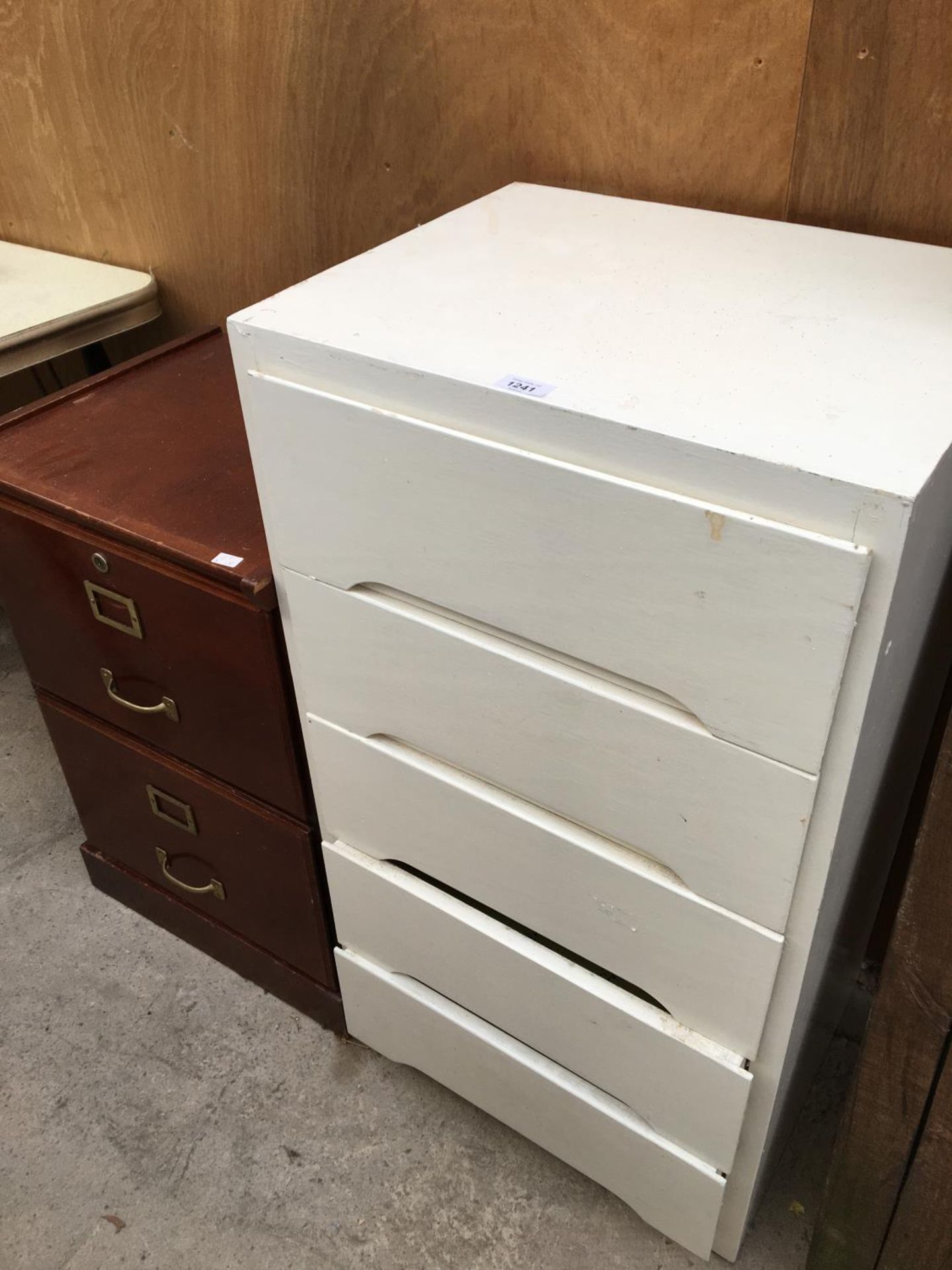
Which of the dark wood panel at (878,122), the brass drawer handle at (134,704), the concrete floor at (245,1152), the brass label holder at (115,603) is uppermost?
the dark wood panel at (878,122)

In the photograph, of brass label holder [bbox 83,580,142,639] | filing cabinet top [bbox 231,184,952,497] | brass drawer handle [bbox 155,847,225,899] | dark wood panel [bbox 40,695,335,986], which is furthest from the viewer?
brass drawer handle [bbox 155,847,225,899]

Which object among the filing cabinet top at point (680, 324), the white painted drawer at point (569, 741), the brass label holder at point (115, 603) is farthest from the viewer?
→ the brass label holder at point (115, 603)

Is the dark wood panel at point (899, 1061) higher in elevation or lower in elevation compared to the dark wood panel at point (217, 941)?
higher

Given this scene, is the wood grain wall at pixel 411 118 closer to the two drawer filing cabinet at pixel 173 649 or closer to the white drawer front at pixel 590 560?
the two drawer filing cabinet at pixel 173 649

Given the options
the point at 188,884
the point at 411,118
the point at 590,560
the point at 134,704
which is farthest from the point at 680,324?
the point at 188,884

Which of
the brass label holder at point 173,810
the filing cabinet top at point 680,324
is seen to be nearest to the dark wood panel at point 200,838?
the brass label holder at point 173,810

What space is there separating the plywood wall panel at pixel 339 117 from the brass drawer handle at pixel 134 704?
1.80 ft

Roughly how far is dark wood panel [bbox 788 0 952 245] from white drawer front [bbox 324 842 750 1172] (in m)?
0.72

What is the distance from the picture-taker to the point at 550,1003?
0.96m

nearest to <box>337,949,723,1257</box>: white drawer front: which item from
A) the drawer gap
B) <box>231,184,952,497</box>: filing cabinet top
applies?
the drawer gap

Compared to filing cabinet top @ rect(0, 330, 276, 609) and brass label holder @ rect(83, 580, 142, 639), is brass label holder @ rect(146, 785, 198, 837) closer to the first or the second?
brass label holder @ rect(83, 580, 142, 639)

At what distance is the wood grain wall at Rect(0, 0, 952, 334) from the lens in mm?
879

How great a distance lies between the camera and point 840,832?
2.33 feet

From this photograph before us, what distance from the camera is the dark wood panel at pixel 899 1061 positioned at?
715 millimetres
